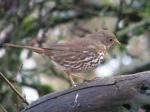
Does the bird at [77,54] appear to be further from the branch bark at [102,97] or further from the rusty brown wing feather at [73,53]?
the branch bark at [102,97]

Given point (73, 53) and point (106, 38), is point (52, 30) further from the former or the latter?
point (73, 53)

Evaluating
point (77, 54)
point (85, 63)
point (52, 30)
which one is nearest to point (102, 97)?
point (85, 63)

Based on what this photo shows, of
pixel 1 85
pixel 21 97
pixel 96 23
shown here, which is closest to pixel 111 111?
pixel 21 97

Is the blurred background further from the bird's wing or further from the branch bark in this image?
the branch bark

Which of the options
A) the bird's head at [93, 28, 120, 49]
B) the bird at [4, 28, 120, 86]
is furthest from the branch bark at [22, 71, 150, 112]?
the bird's head at [93, 28, 120, 49]

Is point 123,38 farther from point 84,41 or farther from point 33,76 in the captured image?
point 84,41

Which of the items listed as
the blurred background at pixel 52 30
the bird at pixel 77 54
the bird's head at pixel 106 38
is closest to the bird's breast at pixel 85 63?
the bird at pixel 77 54
